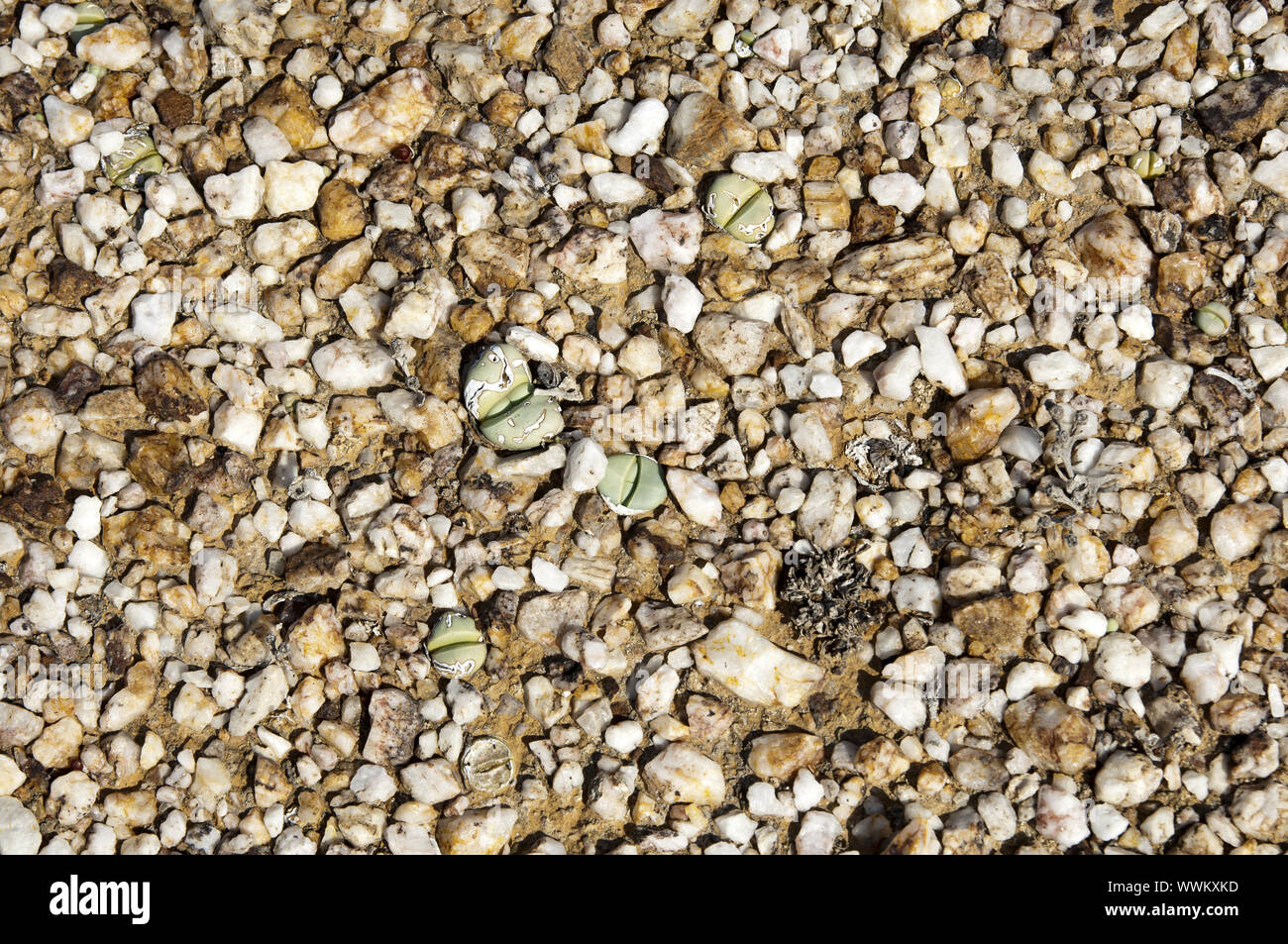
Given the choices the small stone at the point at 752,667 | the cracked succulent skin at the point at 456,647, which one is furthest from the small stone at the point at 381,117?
the small stone at the point at 752,667

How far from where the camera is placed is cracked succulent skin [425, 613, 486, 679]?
89.2 inches

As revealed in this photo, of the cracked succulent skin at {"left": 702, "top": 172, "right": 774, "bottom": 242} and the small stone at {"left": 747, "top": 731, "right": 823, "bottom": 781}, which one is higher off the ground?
the cracked succulent skin at {"left": 702, "top": 172, "right": 774, "bottom": 242}

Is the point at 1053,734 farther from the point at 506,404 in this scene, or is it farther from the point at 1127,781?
the point at 506,404

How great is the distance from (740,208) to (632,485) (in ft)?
2.65

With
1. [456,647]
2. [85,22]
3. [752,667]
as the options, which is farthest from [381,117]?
[752,667]

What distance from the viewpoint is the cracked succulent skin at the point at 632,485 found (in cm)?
236

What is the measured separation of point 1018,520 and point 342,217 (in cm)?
188

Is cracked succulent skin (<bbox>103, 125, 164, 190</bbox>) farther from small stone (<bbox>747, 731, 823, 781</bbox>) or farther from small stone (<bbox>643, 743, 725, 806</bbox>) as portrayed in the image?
small stone (<bbox>747, 731, 823, 781</bbox>)

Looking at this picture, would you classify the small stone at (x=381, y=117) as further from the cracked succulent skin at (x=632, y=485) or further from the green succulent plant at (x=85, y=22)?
the cracked succulent skin at (x=632, y=485)

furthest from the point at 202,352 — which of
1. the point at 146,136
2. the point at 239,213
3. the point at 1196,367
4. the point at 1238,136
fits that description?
the point at 1238,136

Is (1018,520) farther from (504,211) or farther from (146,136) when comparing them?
(146,136)

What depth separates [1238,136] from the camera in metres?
2.65

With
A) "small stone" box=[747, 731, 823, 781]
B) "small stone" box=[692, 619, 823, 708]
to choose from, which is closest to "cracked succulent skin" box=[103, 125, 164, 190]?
"small stone" box=[692, 619, 823, 708]

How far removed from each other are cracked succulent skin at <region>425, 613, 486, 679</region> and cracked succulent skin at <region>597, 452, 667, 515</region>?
1.46 feet
